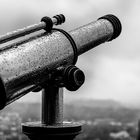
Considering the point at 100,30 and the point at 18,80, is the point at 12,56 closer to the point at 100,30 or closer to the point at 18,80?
the point at 18,80

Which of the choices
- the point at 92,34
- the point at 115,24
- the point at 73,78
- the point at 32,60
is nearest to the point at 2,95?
the point at 32,60

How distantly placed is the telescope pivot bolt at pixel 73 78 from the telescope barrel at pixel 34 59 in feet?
0.39

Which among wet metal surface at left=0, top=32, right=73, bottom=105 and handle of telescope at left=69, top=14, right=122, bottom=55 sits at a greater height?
handle of telescope at left=69, top=14, right=122, bottom=55

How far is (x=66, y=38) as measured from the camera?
3.09 metres

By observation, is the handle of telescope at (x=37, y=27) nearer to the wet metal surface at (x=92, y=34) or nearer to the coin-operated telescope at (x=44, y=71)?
the coin-operated telescope at (x=44, y=71)

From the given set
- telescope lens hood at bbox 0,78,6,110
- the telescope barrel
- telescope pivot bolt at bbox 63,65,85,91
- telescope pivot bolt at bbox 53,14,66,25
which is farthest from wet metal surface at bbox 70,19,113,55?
telescope lens hood at bbox 0,78,6,110

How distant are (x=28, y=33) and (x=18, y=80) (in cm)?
50

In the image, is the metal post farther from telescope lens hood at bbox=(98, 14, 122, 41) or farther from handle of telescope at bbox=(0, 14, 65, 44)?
telescope lens hood at bbox=(98, 14, 122, 41)

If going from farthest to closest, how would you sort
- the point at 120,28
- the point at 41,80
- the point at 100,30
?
the point at 120,28 → the point at 100,30 → the point at 41,80

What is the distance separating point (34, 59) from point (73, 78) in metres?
0.30

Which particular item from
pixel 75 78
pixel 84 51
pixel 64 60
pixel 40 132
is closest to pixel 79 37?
pixel 84 51

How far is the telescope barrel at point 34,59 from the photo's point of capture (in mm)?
2479

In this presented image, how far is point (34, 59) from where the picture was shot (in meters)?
2.68

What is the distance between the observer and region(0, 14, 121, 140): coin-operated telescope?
249cm
